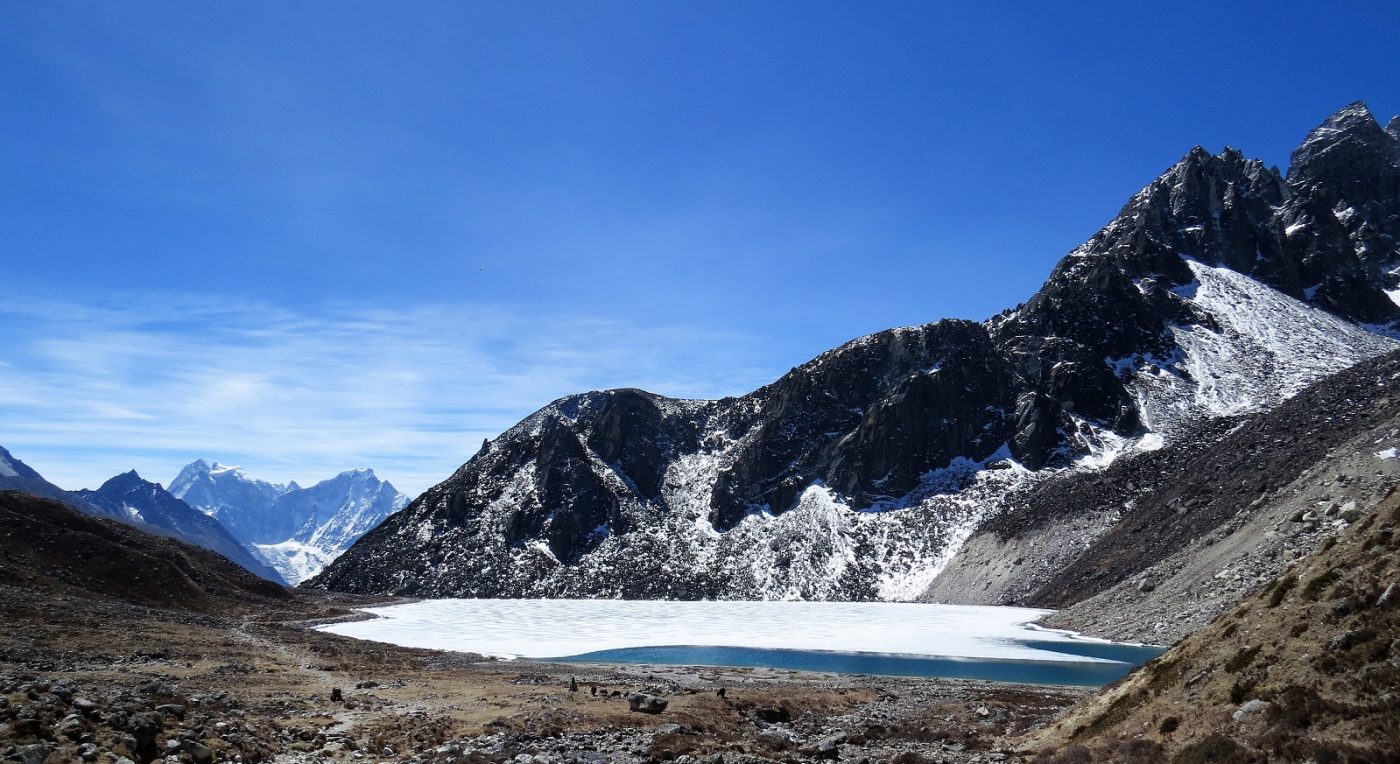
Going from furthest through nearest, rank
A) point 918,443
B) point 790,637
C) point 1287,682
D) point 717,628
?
1. point 918,443
2. point 717,628
3. point 790,637
4. point 1287,682

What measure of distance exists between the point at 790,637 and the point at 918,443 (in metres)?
97.6

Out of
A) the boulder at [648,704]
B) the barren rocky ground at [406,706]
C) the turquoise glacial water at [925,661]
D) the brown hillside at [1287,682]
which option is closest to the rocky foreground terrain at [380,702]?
→ the barren rocky ground at [406,706]

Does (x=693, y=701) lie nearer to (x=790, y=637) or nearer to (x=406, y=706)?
(x=406, y=706)

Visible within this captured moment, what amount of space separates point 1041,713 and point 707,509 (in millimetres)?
147001

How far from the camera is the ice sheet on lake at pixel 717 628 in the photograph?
75625 mm

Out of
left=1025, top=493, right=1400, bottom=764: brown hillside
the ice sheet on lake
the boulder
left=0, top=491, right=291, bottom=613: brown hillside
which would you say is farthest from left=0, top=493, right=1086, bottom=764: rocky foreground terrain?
the ice sheet on lake

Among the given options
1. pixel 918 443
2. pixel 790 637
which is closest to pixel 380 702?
pixel 790 637

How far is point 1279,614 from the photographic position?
68.0 feet

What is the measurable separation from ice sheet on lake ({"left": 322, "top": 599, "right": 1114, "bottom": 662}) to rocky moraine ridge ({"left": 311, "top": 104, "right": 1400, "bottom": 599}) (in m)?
25.0

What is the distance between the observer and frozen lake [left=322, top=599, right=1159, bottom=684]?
6369cm

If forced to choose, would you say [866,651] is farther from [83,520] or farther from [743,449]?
[743,449]

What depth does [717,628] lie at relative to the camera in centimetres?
9619

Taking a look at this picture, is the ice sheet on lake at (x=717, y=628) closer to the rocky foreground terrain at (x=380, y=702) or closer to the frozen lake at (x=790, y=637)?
the frozen lake at (x=790, y=637)

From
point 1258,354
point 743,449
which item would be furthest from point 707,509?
point 1258,354
